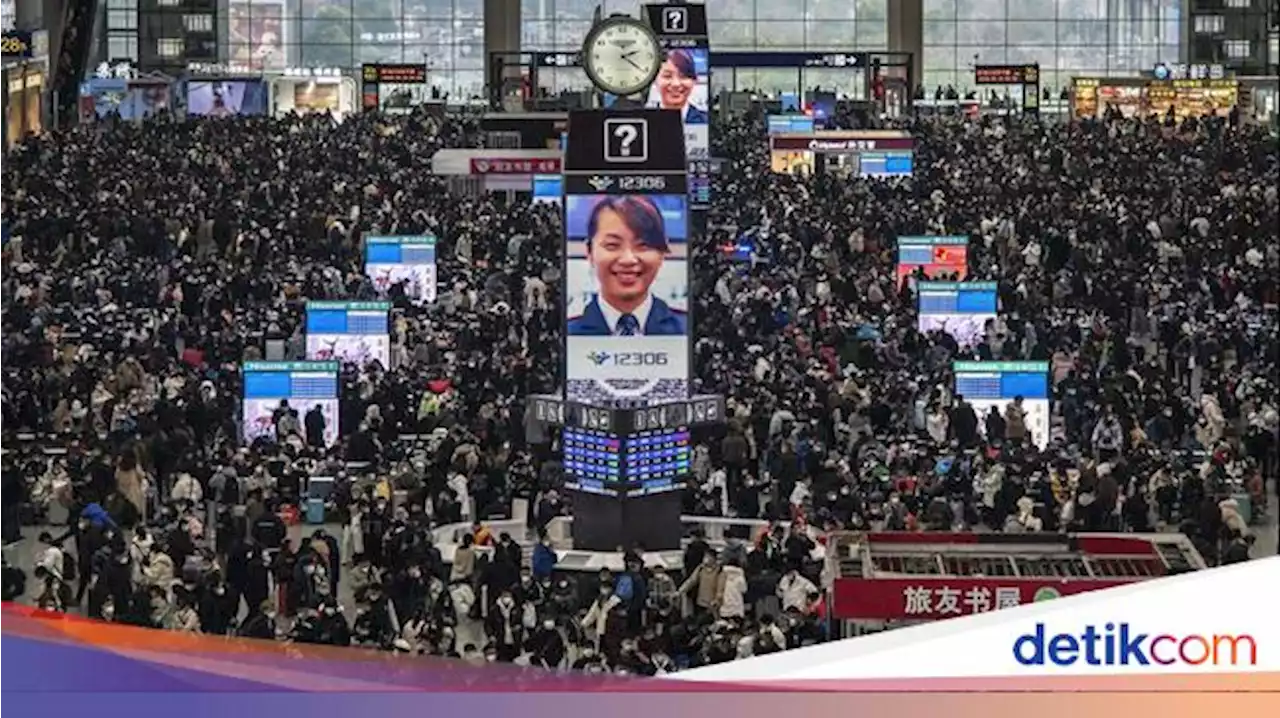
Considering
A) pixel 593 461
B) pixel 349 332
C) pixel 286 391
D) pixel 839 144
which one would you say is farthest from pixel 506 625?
pixel 839 144

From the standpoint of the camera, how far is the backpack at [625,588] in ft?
52.2

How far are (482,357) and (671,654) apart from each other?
1161 cm

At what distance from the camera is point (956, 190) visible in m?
41.9

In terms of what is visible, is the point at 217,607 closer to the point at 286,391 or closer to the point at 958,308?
the point at 286,391

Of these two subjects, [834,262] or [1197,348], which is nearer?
[1197,348]

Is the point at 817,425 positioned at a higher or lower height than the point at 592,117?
lower

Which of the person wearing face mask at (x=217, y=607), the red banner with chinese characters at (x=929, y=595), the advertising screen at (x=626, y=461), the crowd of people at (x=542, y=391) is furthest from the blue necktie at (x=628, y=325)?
the red banner with chinese characters at (x=929, y=595)

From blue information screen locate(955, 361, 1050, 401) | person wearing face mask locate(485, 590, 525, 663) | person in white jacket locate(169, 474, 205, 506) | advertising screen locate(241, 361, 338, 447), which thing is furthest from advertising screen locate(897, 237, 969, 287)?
person wearing face mask locate(485, 590, 525, 663)

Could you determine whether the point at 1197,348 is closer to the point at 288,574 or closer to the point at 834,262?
the point at 834,262

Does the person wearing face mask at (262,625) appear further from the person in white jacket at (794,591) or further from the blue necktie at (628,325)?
the blue necktie at (628,325)

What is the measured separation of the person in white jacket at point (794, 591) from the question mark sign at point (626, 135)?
15.3 ft

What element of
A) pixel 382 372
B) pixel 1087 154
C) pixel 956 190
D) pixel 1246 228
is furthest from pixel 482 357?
pixel 1087 154

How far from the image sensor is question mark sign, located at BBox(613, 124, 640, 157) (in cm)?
1942

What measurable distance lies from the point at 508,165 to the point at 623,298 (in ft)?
69.2
